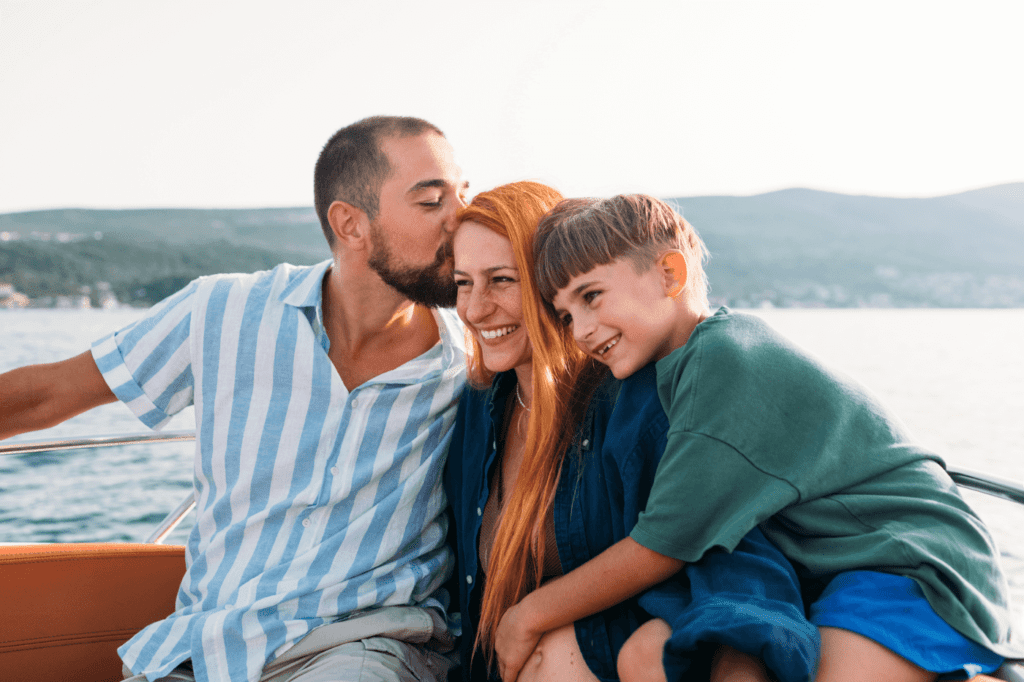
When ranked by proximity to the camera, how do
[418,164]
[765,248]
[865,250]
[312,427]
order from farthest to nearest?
[865,250] → [765,248] → [418,164] → [312,427]

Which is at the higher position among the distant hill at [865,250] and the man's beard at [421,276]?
the man's beard at [421,276]

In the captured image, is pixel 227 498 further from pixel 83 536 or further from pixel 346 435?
pixel 83 536

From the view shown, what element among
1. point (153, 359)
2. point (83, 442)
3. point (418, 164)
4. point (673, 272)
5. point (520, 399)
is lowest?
point (83, 442)

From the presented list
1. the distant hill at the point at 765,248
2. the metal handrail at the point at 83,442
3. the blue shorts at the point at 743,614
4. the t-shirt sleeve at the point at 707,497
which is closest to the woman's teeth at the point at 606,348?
the t-shirt sleeve at the point at 707,497

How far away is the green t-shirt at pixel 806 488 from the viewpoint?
1.21 meters

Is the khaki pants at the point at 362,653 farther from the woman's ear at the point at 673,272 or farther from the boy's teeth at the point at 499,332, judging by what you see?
the woman's ear at the point at 673,272

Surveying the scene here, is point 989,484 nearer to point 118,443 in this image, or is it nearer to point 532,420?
point 532,420

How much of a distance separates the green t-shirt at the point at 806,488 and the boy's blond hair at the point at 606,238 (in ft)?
0.97

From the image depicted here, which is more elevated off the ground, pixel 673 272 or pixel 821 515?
pixel 673 272

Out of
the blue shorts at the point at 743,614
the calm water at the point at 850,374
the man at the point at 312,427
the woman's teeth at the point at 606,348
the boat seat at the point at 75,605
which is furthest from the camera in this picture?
the calm water at the point at 850,374

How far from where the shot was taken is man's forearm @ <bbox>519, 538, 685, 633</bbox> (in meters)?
1.31

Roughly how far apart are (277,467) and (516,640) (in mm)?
727

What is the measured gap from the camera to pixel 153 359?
1886 mm

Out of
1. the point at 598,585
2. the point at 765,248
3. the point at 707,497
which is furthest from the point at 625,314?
the point at 765,248
